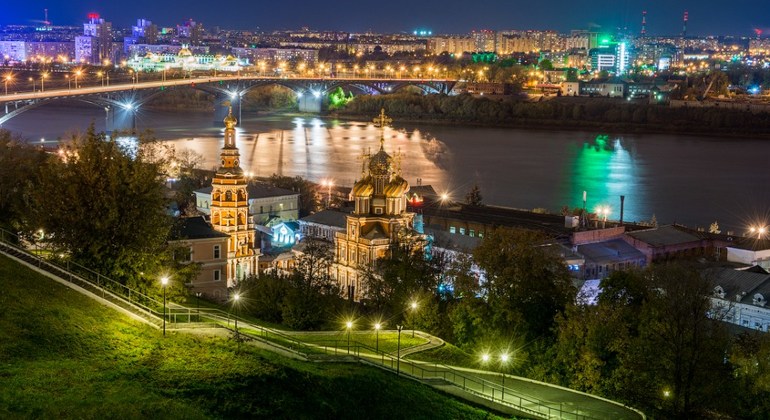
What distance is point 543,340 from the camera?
21.4 feet

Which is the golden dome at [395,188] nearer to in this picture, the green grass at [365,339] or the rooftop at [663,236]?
the green grass at [365,339]

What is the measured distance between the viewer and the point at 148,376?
172 inches

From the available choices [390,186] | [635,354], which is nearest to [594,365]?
[635,354]

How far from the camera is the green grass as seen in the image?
239 inches

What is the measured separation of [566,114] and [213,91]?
10436mm

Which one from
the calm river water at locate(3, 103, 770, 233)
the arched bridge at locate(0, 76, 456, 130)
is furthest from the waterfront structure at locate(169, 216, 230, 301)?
the calm river water at locate(3, 103, 770, 233)

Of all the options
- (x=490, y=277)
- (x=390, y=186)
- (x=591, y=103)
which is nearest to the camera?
(x=490, y=277)

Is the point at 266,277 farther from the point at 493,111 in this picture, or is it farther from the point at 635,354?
the point at 493,111

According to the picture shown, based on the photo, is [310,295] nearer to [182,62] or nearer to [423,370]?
[423,370]

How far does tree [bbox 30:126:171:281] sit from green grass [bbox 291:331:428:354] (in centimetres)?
103

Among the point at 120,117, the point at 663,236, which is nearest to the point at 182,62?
the point at 120,117

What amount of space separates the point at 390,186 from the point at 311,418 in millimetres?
5320

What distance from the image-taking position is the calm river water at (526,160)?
1681cm

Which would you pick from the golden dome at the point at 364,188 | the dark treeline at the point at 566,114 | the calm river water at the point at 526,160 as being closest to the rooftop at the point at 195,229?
the golden dome at the point at 364,188
